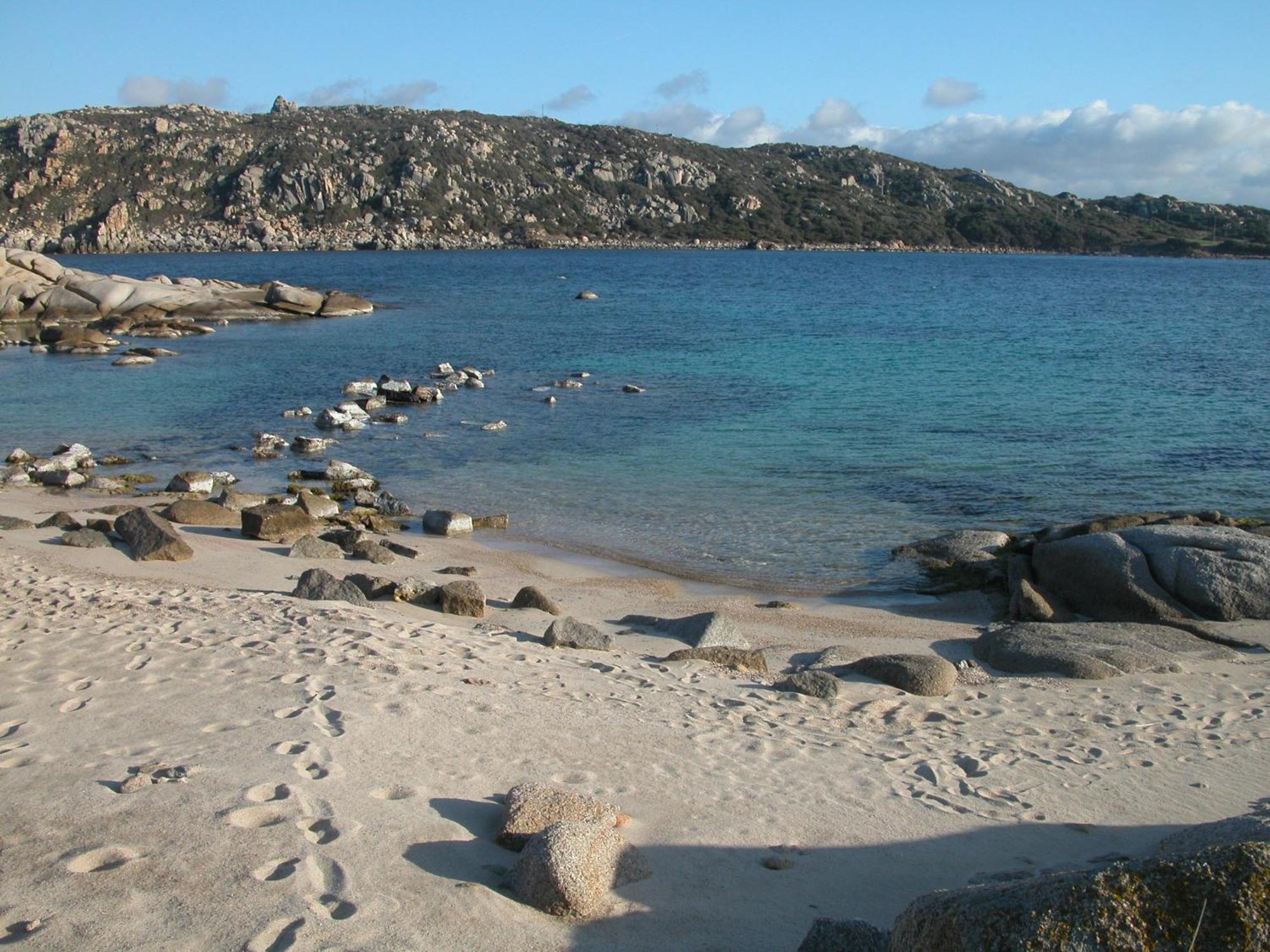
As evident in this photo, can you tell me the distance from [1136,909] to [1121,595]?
30.2 ft

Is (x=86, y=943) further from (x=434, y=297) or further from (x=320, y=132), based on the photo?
(x=320, y=132)

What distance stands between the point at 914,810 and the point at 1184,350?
3672cm

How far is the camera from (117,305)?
4419 centimetres

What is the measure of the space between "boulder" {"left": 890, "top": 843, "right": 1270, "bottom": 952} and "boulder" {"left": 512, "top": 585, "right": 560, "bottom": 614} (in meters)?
7.90

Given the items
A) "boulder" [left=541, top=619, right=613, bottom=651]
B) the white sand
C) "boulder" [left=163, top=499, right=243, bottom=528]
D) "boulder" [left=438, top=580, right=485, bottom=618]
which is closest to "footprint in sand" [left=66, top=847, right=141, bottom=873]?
the white sand

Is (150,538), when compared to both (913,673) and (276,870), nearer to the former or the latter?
(276,870)

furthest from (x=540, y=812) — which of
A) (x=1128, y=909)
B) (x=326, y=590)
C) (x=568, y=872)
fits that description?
(x=326, y=590)

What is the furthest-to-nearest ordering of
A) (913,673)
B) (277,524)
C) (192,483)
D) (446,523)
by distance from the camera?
(192,483) → (446,523) → (277,524) → (913,673)

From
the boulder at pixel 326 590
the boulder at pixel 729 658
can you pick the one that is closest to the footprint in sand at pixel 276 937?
the boulder at pixel 729 658

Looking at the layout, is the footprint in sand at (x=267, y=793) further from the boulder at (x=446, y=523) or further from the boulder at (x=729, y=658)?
the boulder at (x=446, y=523)

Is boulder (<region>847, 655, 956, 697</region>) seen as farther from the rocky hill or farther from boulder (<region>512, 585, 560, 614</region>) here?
the rocky hill

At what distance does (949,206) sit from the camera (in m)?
175

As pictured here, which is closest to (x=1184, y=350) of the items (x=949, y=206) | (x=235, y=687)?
(x=235, y=687)

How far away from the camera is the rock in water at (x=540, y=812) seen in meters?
5.34
